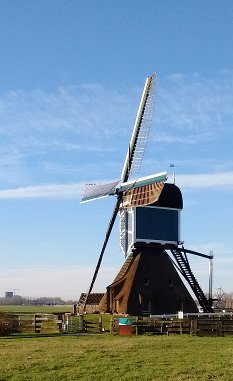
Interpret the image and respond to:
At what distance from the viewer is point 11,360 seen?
2241 cm

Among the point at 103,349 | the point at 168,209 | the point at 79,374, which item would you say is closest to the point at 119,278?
the point at 168,209

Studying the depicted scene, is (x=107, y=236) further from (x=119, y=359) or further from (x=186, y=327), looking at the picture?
(x=119, y=359)

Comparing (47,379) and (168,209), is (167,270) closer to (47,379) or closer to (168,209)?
(168,209)

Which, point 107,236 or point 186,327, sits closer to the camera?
point 186,327

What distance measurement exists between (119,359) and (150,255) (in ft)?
91.7

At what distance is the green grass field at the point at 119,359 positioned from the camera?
18.7m

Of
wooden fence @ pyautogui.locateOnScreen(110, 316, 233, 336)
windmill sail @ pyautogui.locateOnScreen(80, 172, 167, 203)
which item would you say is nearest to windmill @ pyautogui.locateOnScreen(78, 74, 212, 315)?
windmill sail @ pyautogui.locateOnScreen(80, 172, 167, 203)

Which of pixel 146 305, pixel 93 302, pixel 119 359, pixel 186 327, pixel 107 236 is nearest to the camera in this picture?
pixel 119 359

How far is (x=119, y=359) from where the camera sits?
2211cm

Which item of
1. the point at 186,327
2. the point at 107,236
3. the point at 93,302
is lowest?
the point at 93,302

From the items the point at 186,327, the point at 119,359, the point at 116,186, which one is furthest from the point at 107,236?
the point at 119,359

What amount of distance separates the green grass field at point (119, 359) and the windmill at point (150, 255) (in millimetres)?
18257

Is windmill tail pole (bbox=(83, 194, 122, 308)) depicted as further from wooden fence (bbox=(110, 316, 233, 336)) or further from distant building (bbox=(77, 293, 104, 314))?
wooden fence (bbox=(110, 316, 233, 336))

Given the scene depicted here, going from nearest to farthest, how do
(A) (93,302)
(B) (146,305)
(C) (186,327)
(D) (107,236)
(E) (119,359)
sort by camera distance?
(E) (119,359) → (C) (186,327) → (B) (146,305) → (D) (107,236) → (A) (93,302)
